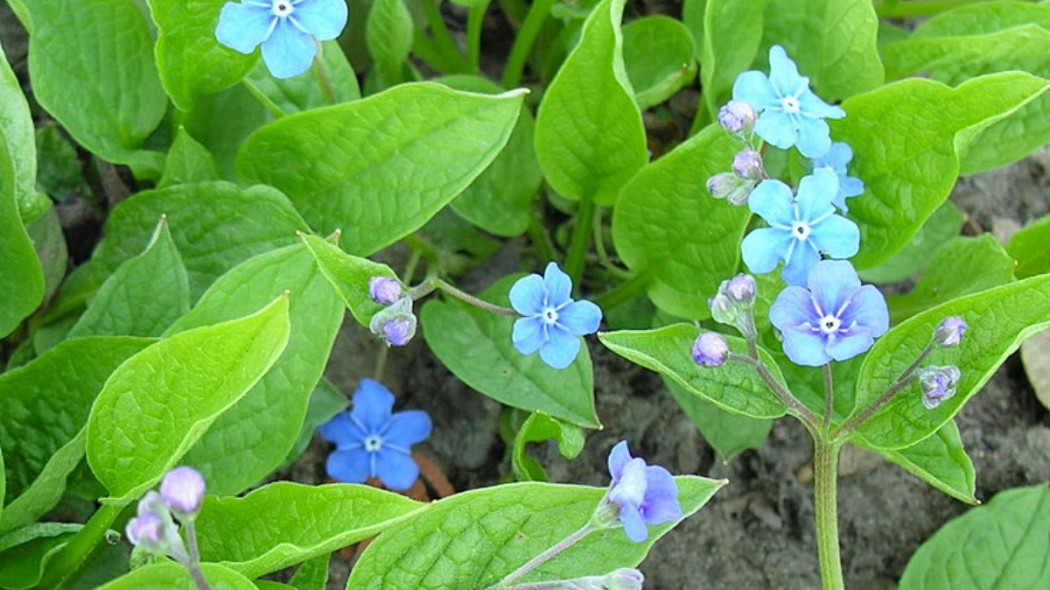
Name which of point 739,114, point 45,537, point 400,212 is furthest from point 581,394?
point 45,537

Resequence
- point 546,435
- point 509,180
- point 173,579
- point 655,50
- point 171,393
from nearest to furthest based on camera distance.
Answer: point 173,579 < point 171,393 < point 546,435 < point 509,180 < point 655,50

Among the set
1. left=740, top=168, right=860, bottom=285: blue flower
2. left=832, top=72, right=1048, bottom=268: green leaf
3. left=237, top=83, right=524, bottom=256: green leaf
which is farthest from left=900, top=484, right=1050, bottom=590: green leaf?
left=237, top=83, right=524, bottom=256: green leaf

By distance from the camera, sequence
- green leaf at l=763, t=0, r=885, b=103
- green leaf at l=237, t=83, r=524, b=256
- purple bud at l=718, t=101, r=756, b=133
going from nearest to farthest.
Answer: purple bud at l=718, t=101, r=756, b=133 → green leaf at l=237, t=83, r=524, b=256 → green leaf at l=763, t=0, r=885, b=103

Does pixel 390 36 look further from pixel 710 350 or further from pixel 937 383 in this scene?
pixel 937 383

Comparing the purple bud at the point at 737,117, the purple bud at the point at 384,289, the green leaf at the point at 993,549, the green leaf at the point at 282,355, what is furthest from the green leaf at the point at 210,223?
the green leaf at the point at 993,549

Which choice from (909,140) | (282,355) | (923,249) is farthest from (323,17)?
(923,249)

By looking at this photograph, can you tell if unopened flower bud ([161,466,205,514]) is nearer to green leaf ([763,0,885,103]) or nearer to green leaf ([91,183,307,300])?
green leaf ([91,183,307,300])
